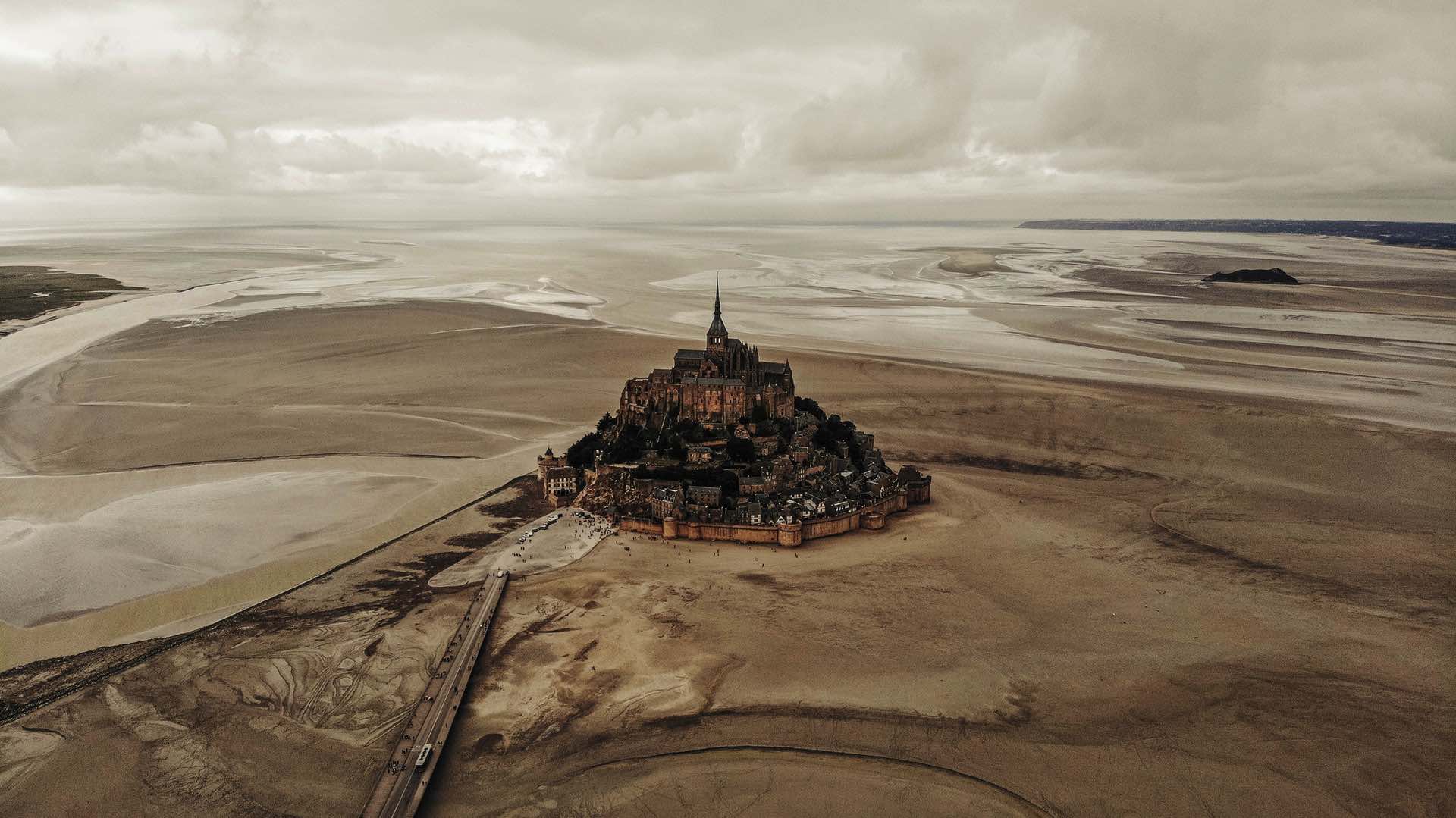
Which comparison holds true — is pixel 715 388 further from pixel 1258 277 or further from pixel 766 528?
pixel 1258 277

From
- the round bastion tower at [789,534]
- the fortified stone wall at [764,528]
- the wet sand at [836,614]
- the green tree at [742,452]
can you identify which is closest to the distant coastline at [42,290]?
the wet sand at [836,614]

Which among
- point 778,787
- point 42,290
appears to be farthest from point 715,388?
point 42,290

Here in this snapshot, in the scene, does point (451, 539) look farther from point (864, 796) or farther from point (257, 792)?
point (864, 796)

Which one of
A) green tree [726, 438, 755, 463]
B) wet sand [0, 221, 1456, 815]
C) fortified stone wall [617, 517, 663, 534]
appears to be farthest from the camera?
green tree [726, 438, 755, 463]

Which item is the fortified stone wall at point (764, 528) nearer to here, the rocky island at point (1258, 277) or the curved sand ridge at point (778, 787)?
the curved sand ridge at point (778, 787)

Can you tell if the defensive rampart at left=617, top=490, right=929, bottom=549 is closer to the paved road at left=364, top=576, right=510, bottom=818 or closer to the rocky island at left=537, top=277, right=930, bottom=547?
the rocky island at left=537, top=277, right=930, bottom=547

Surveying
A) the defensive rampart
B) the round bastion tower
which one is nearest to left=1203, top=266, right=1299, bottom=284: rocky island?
the defensive rampart
